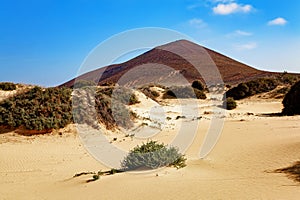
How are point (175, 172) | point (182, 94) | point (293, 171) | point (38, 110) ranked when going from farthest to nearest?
point (182, 94) → point (38, 110) → point (175, 172) → point (293, 171)

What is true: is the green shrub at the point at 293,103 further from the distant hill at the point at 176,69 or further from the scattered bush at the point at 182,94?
the distant hill at the point at 176,69

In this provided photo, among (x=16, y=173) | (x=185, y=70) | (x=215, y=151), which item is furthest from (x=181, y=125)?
(x=185, y=70)

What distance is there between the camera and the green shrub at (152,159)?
29.1 ft

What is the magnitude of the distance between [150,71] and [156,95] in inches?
1179

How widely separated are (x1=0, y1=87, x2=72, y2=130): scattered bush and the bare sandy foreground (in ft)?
Result: 2.95

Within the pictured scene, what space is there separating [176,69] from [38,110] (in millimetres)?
50272

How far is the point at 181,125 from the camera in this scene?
749 inches

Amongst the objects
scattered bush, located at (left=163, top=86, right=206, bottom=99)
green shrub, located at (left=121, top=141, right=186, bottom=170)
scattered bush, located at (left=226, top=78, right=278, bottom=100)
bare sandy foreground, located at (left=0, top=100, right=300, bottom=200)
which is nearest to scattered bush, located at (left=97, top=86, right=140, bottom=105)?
bare sandy foreground, located at (left=0, top=100, right=300, bottom=200)

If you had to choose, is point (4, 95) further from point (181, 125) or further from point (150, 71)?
point (150, 71)

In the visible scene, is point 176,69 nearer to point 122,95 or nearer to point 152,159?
point 122,95

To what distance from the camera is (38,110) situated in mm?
16875

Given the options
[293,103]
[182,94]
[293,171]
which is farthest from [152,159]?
[182,94]

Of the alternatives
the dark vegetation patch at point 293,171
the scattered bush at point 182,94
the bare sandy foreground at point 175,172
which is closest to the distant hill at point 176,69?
the scattered bush at point 182,94

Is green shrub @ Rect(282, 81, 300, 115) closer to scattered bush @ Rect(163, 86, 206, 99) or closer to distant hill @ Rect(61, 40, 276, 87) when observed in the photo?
scattered bush @ Rect(163, 86, 206, 99)
